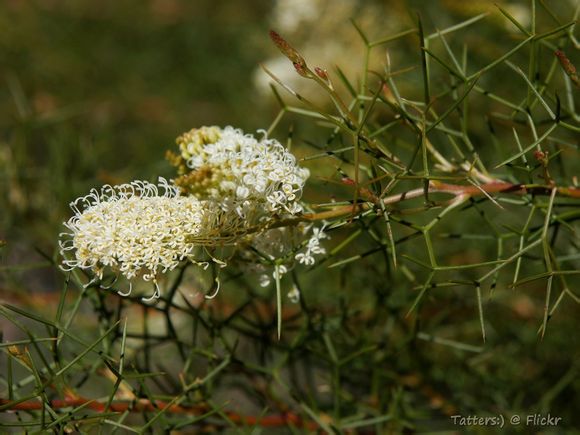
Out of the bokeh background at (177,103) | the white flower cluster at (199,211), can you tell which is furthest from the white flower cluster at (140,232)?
the bokeh background at (177,103)

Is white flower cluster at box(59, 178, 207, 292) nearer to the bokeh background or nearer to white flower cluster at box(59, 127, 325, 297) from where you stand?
white flower cluster at box(59, 127, 325, 297)

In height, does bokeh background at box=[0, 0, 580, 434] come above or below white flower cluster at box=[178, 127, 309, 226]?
above

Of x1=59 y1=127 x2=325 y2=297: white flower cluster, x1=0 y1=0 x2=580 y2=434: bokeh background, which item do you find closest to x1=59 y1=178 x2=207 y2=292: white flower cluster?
x1=59 y1=127 x2=325 y2=297: white flower cluster

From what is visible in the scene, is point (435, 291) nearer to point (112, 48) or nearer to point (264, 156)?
point (264, 156)

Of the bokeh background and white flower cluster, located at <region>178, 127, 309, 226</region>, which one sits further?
the bokeh background

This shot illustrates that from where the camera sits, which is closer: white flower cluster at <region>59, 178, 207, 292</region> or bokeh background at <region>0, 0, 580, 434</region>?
white flower cluster at <region>59, 178, 207, 292</region>

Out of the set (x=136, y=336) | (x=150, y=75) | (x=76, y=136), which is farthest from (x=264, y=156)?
(x=150, y=75)

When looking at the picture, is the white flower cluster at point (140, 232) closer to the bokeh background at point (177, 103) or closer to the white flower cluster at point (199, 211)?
the white flower cluster at point (199, 211)
